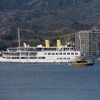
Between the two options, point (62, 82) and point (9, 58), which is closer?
point (62, 82)

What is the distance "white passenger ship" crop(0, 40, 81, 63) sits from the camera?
152 metres

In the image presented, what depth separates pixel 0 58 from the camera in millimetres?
164250

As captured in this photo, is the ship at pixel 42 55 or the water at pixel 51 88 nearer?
the water at pixel 51 88

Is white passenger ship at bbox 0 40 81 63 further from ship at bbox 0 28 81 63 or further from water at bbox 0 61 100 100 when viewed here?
water at bbox 0 61 100 100

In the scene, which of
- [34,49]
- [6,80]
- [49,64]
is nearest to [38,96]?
[6,80]

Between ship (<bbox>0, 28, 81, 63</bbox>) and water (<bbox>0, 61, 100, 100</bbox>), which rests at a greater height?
ship (<bbox>0, 28, 81, 63</bbox>)

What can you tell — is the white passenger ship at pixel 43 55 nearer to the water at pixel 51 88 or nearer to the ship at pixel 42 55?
the ship at pixel 42 55

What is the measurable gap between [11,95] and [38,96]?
8.34 feet

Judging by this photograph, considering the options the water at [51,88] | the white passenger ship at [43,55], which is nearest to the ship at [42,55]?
the white passenger ship at [43,55]

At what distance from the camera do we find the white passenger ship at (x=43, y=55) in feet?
499

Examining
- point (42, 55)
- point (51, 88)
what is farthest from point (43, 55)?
point (51, 88)

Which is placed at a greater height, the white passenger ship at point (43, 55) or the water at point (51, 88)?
the white passenger ship at point (43, 55)

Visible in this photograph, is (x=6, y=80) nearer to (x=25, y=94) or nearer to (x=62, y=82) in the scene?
(x=62, y=82)

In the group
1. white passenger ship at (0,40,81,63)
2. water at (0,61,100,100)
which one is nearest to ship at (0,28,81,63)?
white passenger ship at (0,40,81,63)
